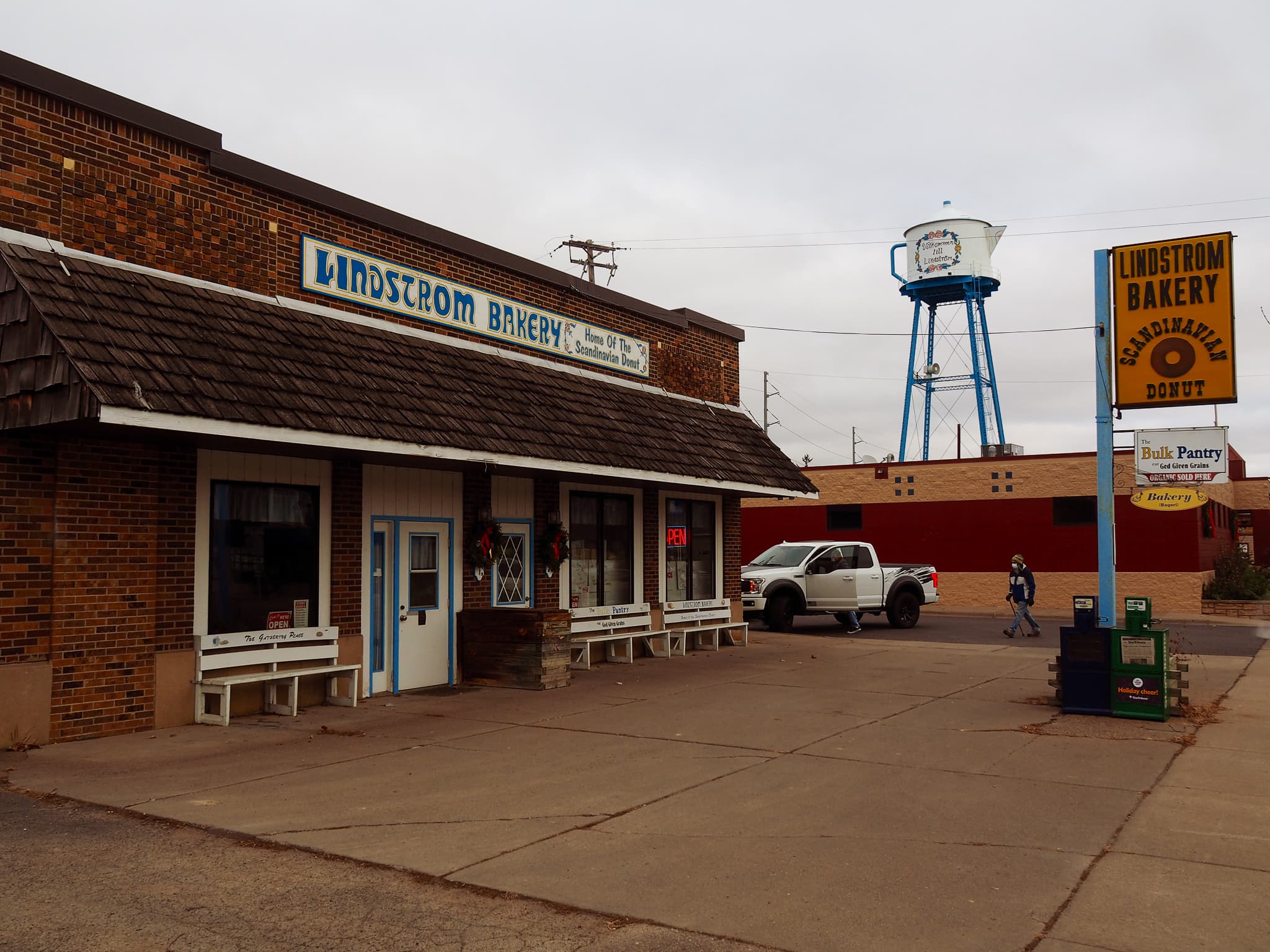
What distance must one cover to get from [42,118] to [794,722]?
9.27 meters

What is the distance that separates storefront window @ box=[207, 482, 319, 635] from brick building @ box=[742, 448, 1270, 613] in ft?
79.4

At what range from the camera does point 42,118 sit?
9.64 meters

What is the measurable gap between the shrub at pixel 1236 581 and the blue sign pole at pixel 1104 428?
2043cm

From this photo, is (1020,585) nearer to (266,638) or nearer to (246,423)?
(266,638)

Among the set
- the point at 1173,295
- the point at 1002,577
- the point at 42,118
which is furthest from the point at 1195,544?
the point at 42,118

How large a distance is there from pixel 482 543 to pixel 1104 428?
7848 mm

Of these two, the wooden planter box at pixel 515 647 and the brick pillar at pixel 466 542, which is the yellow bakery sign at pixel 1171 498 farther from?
the brick pillar at pixel 466 542

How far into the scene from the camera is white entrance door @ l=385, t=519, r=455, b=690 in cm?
1318

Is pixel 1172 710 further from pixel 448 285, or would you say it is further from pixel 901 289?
pixel 901 289

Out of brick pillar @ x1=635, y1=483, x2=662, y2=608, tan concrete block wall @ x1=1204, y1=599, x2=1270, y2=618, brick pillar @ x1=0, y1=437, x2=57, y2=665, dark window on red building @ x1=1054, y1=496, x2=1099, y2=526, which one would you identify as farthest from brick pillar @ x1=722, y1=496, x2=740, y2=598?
tan concrete block wall @ x1=1204, y1=599, x2=1270, y2=618

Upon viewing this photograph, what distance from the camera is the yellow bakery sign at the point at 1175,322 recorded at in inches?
479

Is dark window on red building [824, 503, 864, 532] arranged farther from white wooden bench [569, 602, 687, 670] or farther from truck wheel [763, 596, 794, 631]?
white wooden bench [569, 602, 687, 670]

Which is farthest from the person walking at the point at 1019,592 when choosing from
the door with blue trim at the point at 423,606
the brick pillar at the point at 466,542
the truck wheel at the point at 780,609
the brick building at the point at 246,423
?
the door with blue trim at the point at 423,606

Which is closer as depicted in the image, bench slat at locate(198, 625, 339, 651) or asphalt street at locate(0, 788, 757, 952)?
asphalt street at locate(0, 788, 757, 952)
